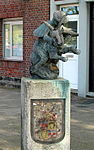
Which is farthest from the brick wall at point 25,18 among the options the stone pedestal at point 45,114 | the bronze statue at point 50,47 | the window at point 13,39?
the stone pedestal at point 45,114

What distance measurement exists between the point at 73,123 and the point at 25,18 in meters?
6.35

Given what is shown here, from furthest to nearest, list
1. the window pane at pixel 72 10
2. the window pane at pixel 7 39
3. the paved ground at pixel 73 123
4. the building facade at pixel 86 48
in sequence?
the window pane at pixel 7 39 → the window pane at pixel 72 10 → the building facade at pixel 86 48 → the paved ground at pixel 73 123

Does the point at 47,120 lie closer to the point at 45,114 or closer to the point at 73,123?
the point at 45,114

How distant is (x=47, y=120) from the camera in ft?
16.9

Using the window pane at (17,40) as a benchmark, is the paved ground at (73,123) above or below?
below

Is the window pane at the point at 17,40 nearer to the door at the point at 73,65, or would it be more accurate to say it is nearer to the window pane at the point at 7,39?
the window pane at the point at 7,39

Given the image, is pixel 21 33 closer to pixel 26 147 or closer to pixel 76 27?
pixel 76 27

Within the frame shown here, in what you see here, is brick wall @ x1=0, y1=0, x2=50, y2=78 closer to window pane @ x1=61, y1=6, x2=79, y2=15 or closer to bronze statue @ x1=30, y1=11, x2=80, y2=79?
window pane @ x1=61, y1=6, x2=79, y2=15

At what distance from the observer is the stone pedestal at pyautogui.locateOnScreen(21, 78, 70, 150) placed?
5059 millimetres

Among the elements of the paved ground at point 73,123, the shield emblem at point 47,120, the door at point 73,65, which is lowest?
the paved ground at point 73,123

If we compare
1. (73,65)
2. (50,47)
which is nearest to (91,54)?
(73,65)

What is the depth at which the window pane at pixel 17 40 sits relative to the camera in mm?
14221

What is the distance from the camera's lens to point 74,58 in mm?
12000

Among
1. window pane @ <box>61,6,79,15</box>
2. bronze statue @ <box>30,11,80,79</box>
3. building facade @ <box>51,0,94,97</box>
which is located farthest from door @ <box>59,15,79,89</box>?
bronze statue @ <box>30,11,80,79</box>
